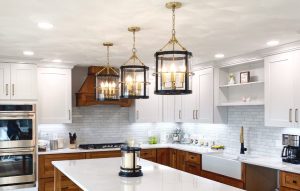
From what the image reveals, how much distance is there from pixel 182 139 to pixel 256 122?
2214 mm

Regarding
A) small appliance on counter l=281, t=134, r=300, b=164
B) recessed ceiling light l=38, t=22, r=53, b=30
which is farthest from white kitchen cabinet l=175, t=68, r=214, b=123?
recessed ceiling light l=38, t=22, r=53, b=30

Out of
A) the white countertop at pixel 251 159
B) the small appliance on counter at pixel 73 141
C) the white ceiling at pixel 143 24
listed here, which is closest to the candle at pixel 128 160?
the white ceiling at pixel 143 24

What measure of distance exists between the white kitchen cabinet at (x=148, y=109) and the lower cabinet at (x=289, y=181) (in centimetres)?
334

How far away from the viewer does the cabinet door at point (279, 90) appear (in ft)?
14.3

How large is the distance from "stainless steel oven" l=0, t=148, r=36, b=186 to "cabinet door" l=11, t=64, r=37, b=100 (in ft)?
3.01

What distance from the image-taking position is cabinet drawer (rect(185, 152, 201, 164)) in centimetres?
580

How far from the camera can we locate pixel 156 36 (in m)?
3.90

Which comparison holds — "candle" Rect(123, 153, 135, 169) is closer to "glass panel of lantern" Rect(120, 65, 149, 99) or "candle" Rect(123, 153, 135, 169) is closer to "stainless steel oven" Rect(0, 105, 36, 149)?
"glass panel of lantern" Rect(120, 65, 149, 99)

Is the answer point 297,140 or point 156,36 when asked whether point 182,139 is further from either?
point 156,36

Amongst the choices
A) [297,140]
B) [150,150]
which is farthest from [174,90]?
[150,150]

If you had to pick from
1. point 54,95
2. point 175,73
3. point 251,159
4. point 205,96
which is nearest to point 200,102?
point 205,96

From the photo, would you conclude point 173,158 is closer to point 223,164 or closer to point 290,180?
point 223,164

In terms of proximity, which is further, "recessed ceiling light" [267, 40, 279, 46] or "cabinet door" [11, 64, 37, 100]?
"cabinet door" [11, 64, 37, 100]

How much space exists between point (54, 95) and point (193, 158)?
2819 millimetres
